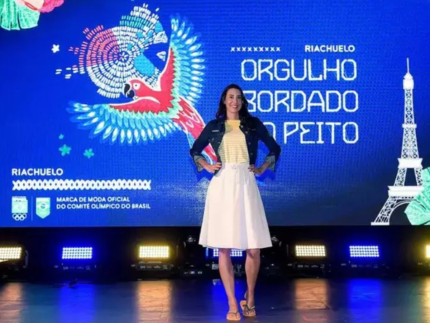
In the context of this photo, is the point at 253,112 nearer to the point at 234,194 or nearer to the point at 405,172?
the point at 405,172

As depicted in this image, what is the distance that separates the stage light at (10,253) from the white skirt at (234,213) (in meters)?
2.21

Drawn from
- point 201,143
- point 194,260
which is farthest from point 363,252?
point 201,143

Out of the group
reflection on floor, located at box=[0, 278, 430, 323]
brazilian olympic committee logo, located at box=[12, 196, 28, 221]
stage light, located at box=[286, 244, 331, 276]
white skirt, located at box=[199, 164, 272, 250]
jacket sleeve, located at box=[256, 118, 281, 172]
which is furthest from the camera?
stage light, located at box=[286, 244, 331, 276]

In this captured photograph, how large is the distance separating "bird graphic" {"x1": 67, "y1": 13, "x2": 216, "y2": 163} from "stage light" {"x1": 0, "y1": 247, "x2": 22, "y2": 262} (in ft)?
3.82

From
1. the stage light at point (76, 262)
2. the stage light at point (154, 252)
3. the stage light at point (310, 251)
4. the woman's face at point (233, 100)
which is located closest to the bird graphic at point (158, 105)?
the stage light at point (154, 252)

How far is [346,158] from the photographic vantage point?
426 centimetres

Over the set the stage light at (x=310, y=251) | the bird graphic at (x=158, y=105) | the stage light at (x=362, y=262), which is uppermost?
the bird graphic at (x=158, y=105)

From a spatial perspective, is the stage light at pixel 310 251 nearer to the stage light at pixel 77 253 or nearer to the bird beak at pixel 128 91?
the stage light at pixel 77 253

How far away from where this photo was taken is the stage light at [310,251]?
174 inches

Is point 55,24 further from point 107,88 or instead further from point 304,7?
point 304,7

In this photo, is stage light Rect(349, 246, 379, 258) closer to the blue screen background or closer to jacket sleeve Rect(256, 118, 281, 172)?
the blue screen background

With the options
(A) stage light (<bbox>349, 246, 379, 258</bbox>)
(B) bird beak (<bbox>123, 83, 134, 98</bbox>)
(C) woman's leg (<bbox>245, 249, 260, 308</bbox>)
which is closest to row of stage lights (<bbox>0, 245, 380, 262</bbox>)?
(A) stage light (<bbox>349, 246, 379, 258</bbox>)

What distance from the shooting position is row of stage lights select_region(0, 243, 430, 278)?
4.32m

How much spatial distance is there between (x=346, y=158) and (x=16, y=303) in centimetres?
267
